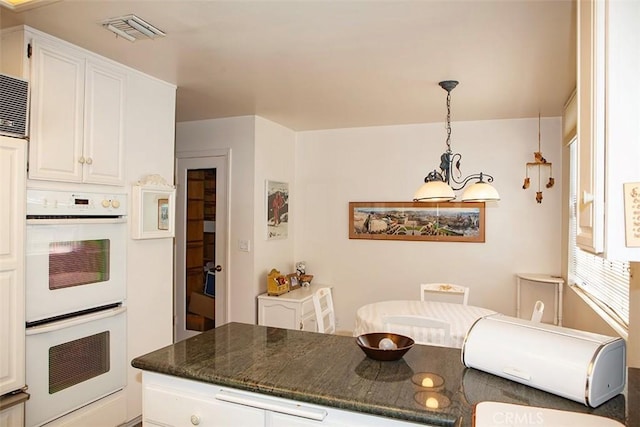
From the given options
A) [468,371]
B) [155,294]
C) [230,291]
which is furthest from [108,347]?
[468,371]

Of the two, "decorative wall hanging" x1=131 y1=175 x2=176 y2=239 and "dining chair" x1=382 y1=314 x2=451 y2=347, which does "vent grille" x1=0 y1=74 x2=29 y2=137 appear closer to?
"decorative wall hanging" x1=131 y1=175 x2=176 y2=239

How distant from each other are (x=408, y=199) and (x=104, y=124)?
3.04 m

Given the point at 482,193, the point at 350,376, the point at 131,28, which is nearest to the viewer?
the point at 350,376

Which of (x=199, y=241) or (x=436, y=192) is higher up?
(x=436, y=192)

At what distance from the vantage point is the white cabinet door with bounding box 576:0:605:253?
1.02 metres

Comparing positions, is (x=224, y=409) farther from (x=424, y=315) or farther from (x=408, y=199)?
(x=408, y=199)

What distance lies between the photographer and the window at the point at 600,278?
245 centimetres

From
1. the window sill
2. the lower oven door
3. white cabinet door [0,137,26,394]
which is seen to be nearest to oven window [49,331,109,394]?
the lower oven door

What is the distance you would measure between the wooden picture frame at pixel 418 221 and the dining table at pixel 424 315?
1175 mm

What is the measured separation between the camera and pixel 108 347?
2641 millimetres

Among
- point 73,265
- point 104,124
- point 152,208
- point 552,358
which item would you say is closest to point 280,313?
point 152,208

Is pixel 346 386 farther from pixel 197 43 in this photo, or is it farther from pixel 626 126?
pixel 197 43

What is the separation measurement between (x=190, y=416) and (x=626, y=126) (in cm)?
169

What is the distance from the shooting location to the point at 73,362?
2420 millimetres
